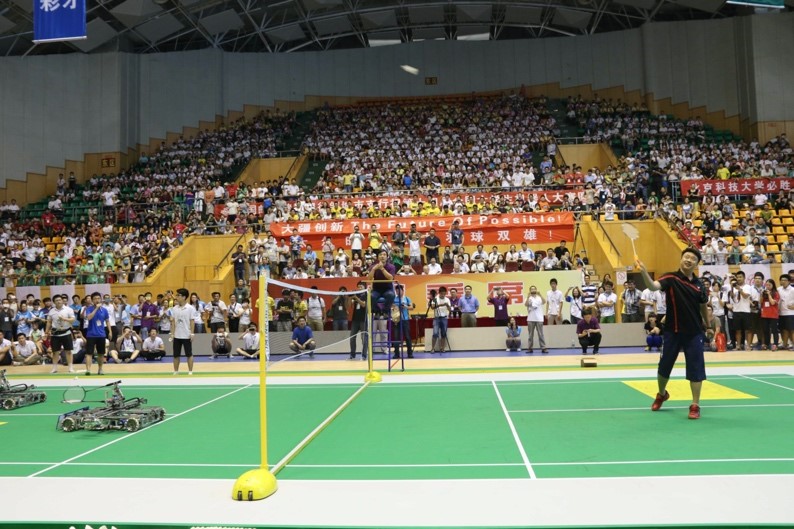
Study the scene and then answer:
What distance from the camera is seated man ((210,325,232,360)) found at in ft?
67.3

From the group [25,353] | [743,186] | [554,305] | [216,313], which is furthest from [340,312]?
[743,186]

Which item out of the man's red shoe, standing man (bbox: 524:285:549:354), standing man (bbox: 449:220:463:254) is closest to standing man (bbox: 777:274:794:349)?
standing man (bbox: 524:285:549:354)

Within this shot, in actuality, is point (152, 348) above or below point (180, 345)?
below

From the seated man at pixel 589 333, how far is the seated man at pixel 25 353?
56.0ft

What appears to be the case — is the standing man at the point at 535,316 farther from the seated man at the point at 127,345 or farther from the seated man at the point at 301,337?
the seated man at the point at 127,345

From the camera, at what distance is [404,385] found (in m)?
12.7

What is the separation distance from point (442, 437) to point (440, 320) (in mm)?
11529

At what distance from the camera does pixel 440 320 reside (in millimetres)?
19531

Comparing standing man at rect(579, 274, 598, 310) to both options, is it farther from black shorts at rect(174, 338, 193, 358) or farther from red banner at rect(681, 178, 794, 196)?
black shorts at rect(174, 338, 193, 358)

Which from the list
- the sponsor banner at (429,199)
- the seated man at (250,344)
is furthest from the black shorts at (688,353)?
the sponsor banner at (429,199)

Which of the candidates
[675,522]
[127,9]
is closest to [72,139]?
[127,9]

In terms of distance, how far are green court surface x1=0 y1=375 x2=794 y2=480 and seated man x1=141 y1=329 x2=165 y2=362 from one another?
28.8 feet

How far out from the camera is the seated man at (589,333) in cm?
1788

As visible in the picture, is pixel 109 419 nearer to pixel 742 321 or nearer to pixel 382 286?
pixel 382 286
